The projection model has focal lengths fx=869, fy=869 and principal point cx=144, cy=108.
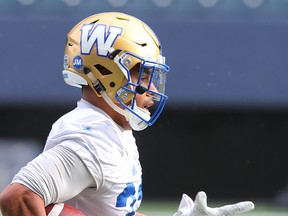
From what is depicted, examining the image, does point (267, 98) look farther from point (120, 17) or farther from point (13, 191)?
point (13, 191)

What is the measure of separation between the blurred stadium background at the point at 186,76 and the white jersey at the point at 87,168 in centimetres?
378

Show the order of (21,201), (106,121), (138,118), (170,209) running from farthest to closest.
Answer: (170,209) < (138,118) < (106,121) < (21,201)

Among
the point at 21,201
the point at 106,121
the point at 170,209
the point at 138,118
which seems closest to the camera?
the point at 21,201

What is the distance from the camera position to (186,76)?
6.71 m

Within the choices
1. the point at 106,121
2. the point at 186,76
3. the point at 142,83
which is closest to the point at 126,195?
the point at 106,121

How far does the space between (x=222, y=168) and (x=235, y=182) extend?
164 mm

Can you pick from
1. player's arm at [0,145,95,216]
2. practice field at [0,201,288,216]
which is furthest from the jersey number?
practice field at [0,201,288,216]

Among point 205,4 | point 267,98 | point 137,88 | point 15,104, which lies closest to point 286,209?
point 267,98

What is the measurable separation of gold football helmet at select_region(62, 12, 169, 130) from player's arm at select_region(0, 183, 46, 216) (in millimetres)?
417

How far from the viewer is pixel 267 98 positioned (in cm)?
678

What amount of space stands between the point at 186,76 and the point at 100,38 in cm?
433

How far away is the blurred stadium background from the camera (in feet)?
21.8

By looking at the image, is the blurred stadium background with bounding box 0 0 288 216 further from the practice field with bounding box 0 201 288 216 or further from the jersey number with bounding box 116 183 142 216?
the jersey number with bounding box 116 183 142 216

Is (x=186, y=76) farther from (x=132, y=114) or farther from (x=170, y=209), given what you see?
(x=132, y=114)
